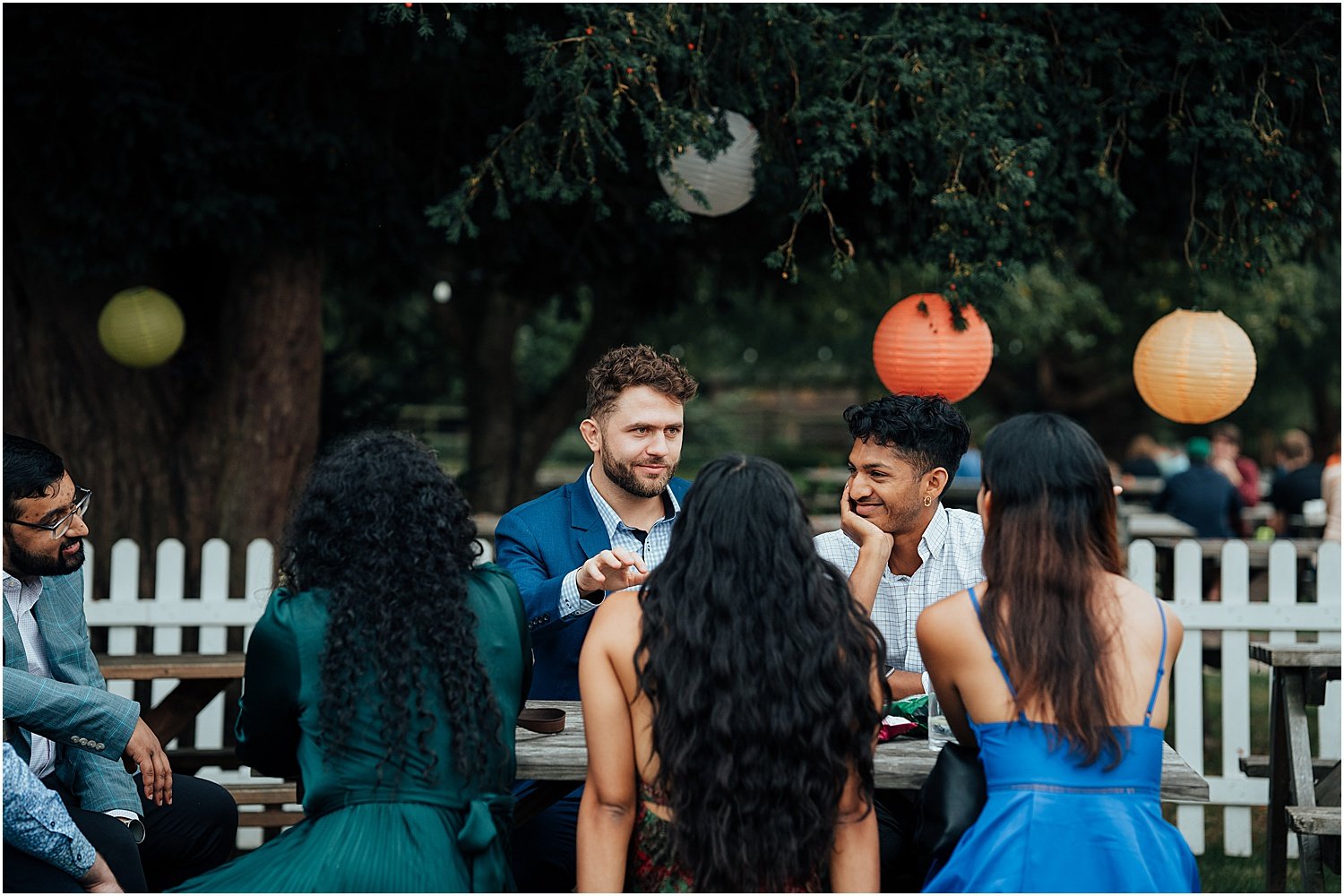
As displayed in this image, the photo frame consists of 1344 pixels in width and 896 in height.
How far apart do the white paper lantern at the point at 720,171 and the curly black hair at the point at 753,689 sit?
9.01 ft

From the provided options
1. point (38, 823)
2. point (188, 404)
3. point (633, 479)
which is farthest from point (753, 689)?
point (188, 404)

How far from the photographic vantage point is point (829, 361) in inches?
990

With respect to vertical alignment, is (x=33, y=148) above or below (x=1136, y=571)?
above

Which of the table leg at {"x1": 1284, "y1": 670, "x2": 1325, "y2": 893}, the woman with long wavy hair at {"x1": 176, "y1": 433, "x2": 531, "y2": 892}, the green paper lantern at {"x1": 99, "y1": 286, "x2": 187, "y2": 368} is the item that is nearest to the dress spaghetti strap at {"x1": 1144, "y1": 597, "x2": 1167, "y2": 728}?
the woman with long wavy hair at {"x1": 176, "y1": 433, "x2": 531, "y2": 892}

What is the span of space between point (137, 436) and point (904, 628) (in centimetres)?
458

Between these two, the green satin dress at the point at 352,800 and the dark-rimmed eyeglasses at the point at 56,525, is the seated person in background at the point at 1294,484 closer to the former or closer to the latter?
the green satin dress at the point at 352,800

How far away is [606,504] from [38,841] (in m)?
1.81

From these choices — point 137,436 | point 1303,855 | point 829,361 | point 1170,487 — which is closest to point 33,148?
point 137,436

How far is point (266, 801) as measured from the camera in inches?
199

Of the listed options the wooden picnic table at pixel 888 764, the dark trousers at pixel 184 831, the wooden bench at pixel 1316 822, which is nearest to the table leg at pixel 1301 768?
the wooden bench at pixel 1316 822

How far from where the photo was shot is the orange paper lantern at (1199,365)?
5.25 metres

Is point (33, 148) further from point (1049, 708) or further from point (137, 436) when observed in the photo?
point (1049, 708)

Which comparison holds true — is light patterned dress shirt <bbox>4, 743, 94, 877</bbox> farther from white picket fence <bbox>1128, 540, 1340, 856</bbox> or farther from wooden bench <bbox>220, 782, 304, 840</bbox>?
white picket fence <bbox>1128, 540, 1340, 856</bbox>

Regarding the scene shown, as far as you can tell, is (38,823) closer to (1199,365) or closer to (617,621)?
(617,621)
